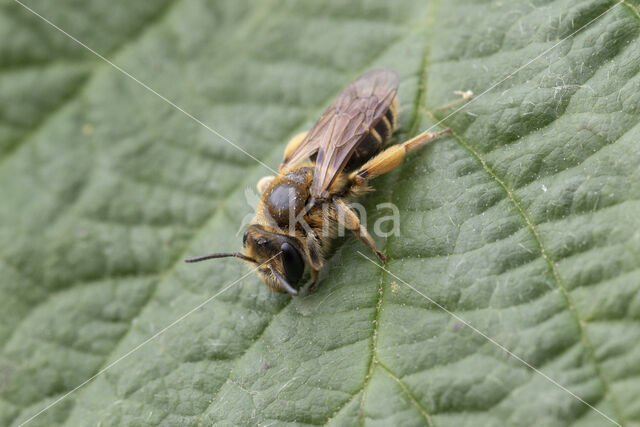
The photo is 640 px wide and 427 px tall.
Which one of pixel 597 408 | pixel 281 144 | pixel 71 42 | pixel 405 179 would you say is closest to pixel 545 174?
pixel 405 179

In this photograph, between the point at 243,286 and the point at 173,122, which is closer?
the point at 243,286

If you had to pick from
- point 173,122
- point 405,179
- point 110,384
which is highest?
point 173,122

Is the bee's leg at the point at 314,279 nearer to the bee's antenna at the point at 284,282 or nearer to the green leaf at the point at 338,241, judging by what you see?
the green leaf at the point at 338,241

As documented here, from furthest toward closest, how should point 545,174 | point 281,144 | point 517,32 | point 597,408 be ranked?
point 281,144, point 517,32, point 545,174, point 597,408

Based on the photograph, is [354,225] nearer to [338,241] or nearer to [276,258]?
[338,241]

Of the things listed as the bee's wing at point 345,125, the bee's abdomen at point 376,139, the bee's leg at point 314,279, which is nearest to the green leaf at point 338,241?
the bee's leg at point 314,279

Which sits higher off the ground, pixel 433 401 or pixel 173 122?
pixel 173 122

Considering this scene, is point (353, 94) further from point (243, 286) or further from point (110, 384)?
point (110, 384)

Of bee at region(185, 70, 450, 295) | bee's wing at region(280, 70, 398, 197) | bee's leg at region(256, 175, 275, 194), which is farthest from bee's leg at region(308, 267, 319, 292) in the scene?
bee's leg at region(256, 175, 275, 194)
